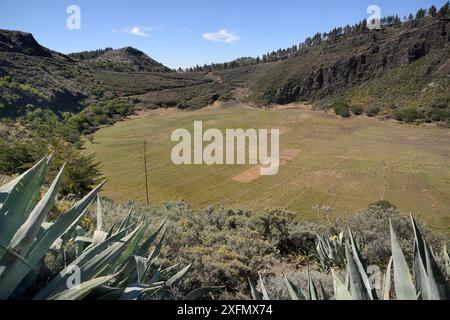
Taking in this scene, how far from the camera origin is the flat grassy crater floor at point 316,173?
23.2 meters

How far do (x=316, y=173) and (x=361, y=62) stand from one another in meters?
62.6

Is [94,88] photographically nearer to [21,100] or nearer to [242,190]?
[21,100]

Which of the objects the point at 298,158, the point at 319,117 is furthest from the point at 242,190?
the point at 319,117

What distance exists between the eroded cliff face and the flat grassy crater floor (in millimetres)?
31327

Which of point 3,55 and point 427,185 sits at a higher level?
point 3,55

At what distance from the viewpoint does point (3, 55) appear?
6462 centimetres

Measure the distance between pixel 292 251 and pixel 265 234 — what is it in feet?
2.48

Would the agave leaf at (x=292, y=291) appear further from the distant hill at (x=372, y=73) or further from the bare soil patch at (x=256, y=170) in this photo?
the distant hill at (x=372, y=73)

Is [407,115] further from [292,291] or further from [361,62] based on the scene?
[292,291]

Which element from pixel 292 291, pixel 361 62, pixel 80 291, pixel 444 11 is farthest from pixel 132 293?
pixel 444 11

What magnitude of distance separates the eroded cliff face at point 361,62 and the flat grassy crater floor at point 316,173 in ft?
103

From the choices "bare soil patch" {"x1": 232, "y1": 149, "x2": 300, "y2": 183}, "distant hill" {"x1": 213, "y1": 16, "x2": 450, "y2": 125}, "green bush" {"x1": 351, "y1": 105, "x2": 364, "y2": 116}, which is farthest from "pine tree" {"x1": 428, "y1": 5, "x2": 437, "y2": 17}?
"bare soil patch" {"x1": 232, "y1": 149, "x2": 300, "y2": 183}

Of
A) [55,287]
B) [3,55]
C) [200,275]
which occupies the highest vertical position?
[3,55]
